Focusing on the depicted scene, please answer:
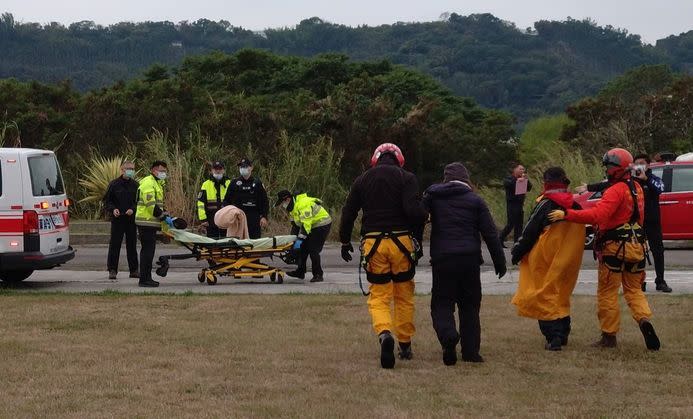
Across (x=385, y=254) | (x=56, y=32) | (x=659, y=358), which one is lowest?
(x=659, y=358)

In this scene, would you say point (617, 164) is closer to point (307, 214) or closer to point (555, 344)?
point (555, 344)

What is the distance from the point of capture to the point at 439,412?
7723 millimetres

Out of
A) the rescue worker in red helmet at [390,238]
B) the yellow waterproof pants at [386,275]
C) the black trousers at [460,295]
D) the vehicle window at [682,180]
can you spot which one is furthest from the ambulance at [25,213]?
the vehicle window at [682,180]

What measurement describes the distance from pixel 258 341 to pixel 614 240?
322cm

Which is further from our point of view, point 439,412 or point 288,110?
point 288,110

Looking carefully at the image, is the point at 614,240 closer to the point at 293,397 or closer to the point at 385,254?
the point at 385,254

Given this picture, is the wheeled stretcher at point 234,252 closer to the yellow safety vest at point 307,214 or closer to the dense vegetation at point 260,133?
the yellow safety vest at point 307,214

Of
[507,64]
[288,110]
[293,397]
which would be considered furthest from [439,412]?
[507,64]

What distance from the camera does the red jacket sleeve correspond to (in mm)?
9938

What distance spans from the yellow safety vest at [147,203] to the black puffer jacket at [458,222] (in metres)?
6.47

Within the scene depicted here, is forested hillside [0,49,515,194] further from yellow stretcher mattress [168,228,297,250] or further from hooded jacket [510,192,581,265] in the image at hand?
hooded jacket [510,192,581,265]

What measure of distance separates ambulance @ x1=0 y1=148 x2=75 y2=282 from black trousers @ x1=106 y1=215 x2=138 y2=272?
4.39 feet

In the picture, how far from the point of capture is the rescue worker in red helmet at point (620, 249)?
10156mm

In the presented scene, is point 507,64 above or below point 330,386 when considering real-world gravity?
above
